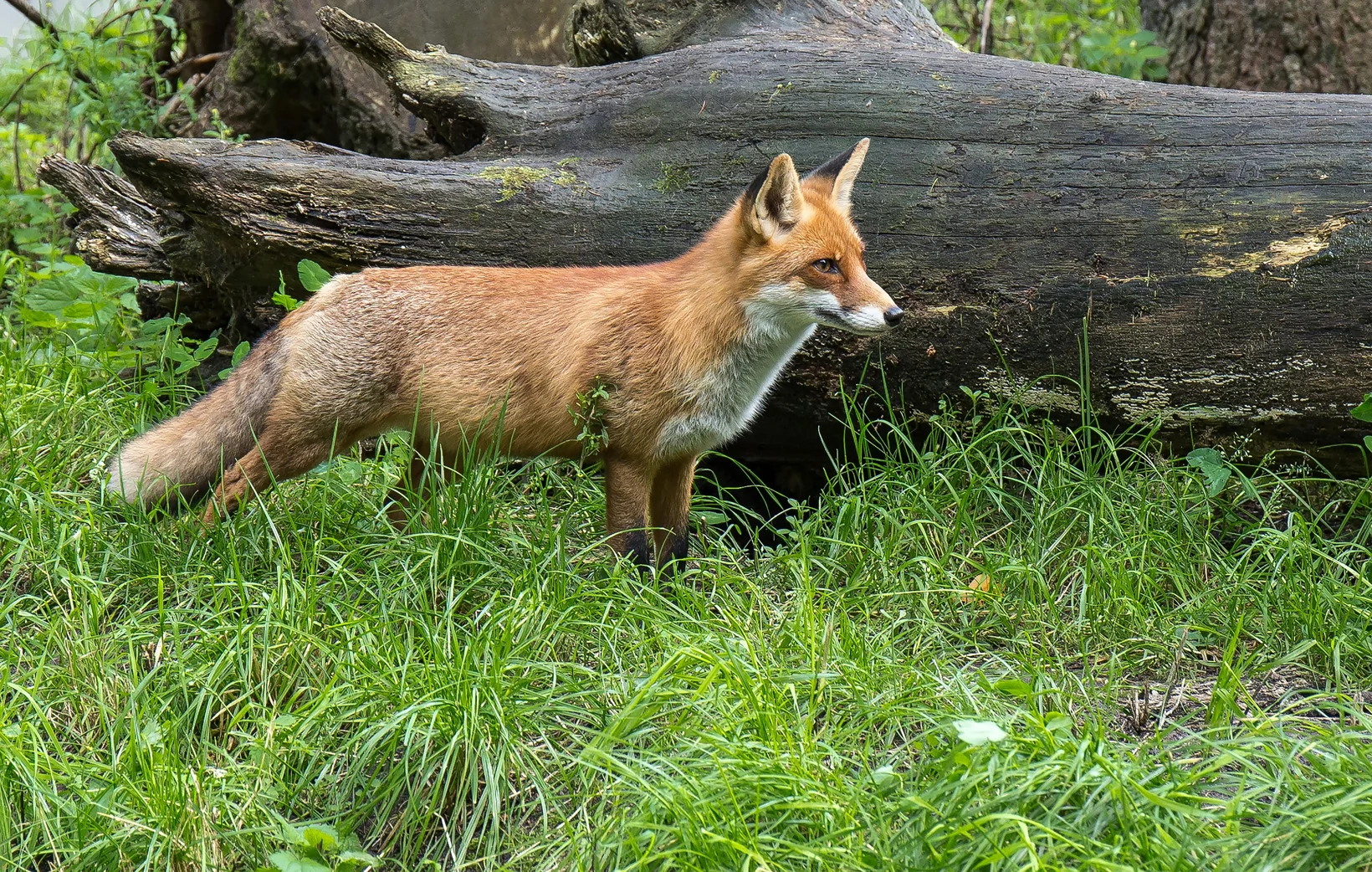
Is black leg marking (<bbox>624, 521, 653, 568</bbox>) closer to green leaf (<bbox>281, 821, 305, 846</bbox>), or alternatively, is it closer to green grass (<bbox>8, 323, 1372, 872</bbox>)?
green grass (<bbox>8, 323, 1372, 872</bbox>)

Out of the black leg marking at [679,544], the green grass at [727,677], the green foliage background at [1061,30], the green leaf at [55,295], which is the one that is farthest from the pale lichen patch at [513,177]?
the green foliage background at [1061,30]

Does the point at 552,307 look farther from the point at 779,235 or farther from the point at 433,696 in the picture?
the point at 433,696

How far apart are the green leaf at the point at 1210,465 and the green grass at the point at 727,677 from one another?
0.24 ft

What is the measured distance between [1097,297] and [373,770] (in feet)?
10.5

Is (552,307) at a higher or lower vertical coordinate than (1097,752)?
higher

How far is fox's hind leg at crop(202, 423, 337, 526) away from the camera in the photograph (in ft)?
14.1

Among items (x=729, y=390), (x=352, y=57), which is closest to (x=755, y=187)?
(x=729, y=390)

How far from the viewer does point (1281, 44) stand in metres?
7.04

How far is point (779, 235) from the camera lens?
394 cm

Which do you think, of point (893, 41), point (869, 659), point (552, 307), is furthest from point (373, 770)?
point (893, 41)

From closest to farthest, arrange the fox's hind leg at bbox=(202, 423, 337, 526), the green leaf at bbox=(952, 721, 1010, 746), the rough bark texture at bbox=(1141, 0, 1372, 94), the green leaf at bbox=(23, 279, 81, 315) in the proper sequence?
the green leaf at bbox=(952, 721, 1010, 746), the fox's hind leg at bbox=(202, 423, 337, 526), the green leaf at bbox=(23, 279, 81, 315), the rough bark texture at bbox=(1141, 0, 1372, 94)

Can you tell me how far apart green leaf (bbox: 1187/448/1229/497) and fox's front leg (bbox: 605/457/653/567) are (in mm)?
2099

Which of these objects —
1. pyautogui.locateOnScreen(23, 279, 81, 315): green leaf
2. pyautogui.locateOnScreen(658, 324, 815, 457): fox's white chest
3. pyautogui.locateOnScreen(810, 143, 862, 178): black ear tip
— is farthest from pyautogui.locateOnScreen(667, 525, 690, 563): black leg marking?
pyautogui.locateOnScreen(23, 279, 81, 315): green leaf

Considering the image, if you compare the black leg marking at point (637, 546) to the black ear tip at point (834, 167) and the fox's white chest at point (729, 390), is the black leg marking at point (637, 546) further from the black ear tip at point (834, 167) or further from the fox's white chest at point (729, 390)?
the black ear tip at point (834, 167)
